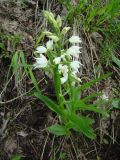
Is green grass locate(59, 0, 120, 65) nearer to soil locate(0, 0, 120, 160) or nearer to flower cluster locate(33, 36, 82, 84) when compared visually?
soil locate(0, 0, 120, 160)

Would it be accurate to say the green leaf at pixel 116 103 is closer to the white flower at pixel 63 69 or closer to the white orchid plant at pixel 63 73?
the white orchid plant at pixel 63 73

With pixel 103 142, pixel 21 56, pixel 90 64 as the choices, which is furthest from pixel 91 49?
pixel 103 142

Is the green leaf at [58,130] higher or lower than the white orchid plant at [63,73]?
lower

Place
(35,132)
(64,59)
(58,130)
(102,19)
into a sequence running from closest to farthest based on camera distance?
(64,59)
(58,130)
(35,132)
(102,19)

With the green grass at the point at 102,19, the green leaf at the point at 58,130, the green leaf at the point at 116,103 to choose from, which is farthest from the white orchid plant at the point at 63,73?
the green grass at the point at 102,19

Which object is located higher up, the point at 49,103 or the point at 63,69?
the point at 63,69

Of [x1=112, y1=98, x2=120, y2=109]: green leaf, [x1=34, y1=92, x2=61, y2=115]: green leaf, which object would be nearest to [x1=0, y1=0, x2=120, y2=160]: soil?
[x1=112, y1=98, x2=120, y2=109]: green leaf

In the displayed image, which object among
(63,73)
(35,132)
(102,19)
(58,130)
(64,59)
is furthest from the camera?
(102,19)

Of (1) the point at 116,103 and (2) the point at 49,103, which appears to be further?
(1) the point at 116,103

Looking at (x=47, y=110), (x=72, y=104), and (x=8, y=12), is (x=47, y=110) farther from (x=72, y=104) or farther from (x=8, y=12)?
(x=8, y=12)

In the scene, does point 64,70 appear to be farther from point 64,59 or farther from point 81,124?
point 81,124

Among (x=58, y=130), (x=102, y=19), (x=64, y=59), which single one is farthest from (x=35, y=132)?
(x=102, y=19)
